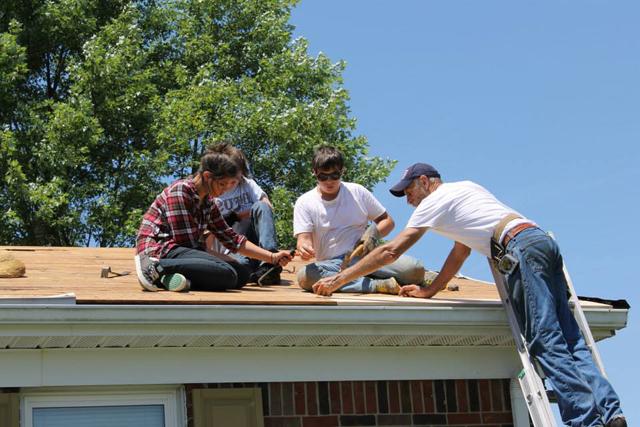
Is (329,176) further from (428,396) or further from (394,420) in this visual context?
(394,420)

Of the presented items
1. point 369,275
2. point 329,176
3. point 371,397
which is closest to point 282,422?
point 371,397

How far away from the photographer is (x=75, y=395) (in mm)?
5965

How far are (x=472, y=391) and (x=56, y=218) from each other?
45.3ft

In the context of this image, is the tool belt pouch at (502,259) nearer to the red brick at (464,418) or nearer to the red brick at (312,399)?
the red brick at (464,418)

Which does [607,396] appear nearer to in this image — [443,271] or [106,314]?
[443,271]

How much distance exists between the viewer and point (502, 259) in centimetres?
646

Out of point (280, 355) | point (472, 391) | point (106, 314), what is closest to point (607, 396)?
point (472, 391)

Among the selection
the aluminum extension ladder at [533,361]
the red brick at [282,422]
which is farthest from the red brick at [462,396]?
the red brick at [282,422]

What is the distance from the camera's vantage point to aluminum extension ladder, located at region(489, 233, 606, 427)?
243 inches

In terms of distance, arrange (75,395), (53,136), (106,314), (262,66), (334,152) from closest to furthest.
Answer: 1. (106,314)
2. (75,395)
3. (334,152)
4. (53,136)
5. (262,66)

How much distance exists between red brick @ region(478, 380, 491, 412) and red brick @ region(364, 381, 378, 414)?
72 centimetres

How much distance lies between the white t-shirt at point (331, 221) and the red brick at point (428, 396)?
1352 mm

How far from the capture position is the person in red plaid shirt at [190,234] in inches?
265

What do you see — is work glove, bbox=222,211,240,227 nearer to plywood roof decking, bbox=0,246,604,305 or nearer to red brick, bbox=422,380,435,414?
plywood roof decking, bbox=0,246,604,305
